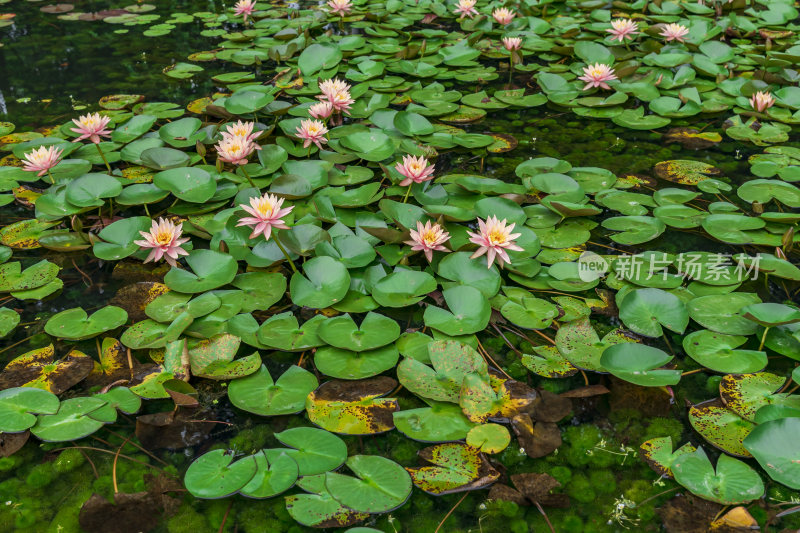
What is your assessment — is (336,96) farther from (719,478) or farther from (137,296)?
(719,478)

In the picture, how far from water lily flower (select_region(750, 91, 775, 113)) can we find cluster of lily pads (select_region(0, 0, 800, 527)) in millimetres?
19

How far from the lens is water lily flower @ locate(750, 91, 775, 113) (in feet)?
12.1

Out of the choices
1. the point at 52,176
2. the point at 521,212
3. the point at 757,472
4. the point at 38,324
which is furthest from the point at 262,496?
the point at 52,176

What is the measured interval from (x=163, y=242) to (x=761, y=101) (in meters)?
3.87

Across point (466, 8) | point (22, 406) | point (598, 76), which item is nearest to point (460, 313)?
point (22, 406)

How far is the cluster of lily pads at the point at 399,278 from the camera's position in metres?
1.79

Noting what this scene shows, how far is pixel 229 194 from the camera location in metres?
2.96

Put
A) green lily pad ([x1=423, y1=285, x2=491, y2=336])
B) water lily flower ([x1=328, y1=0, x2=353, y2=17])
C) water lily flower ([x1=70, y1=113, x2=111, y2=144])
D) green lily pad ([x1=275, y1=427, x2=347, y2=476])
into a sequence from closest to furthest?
green lily pad ([x1=275, y1=427, x2=347, y2=476])
green lily pad ([x1=423, y1=285, x2=491, y2=336])
water lily flower ([x1=70, y1=113, x2=111, y2=144])
water lily flower ([x1=328, y1=0, x2=353, y2=17])

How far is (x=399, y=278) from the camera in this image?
7.63ft

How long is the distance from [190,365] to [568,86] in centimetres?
347

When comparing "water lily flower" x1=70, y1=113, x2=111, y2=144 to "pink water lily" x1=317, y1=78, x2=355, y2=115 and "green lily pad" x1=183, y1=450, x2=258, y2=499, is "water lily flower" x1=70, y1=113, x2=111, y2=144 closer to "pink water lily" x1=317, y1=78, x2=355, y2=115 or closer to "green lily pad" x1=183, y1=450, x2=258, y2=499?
"pink water lily" x1=317, y1=78, x2=355, y2=115

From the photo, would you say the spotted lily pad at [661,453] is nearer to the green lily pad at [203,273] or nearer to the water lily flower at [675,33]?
the green lily pad at [203,273]

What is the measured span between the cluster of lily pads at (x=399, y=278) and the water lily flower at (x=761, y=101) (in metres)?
0.02

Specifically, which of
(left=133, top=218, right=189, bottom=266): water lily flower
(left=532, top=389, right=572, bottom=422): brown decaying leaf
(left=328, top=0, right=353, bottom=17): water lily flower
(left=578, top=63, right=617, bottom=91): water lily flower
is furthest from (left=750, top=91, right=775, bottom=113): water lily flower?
(left=133, top=218, right=189, bottom=266): water lily flower
